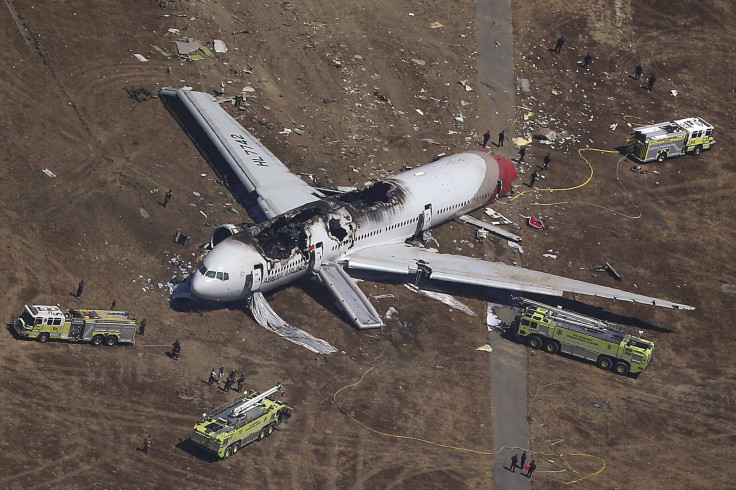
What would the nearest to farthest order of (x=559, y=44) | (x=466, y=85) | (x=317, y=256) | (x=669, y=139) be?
(x=317, y=256) → (x=669, y=139) → (x=466, y=85) → (x=559, y=44)

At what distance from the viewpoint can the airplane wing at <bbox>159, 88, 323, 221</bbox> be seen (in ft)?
229

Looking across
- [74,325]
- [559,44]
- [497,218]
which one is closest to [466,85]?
[559,44]

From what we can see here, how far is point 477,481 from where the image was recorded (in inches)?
2186

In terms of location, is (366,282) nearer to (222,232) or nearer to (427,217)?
(427,217)

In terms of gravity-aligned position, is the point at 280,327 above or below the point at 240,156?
below

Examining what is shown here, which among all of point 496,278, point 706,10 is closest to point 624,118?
point 706,10

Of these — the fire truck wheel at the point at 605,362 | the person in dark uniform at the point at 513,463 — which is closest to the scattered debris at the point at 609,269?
the fire truck wheel at the point at 605,362

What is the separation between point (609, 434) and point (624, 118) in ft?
128

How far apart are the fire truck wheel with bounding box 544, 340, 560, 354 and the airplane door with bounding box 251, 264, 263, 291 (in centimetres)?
1756

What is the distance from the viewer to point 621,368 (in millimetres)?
64688

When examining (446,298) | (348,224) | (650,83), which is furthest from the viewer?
(650,83)

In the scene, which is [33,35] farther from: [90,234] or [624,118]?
[624,118]

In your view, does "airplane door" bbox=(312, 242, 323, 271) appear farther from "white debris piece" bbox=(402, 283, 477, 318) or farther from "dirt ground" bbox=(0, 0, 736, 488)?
"white debris piece" bbox=(402, 283, 477, 318)

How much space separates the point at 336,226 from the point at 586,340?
16273 mm
